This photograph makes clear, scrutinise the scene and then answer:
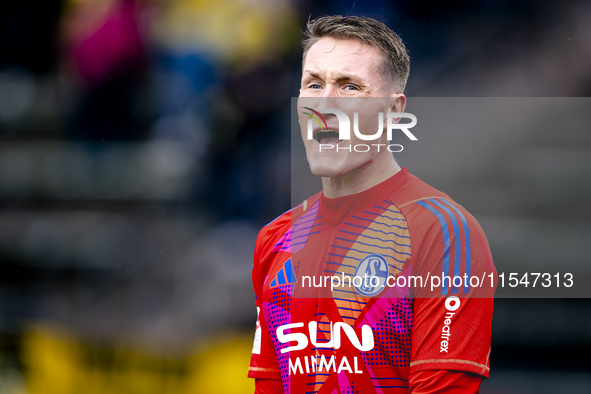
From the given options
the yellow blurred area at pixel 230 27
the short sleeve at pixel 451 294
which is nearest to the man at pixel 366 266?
the short sleeve at pixel 451 294

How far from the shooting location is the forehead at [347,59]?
7.00 feet

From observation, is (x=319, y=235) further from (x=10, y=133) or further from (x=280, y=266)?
(x=10, y=133)

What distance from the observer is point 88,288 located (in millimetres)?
3578

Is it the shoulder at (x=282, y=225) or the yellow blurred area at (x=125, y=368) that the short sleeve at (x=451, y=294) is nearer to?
the shoulder at (x=282, y=225)

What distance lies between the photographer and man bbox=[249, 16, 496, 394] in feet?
6.32

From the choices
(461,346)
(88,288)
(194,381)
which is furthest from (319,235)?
(88,288)

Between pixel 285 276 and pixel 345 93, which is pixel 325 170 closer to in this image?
pixel 345 93

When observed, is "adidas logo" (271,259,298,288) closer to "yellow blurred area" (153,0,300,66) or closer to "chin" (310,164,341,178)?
"chin" (310,164,341,178)

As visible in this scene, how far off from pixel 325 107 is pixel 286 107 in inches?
45.3

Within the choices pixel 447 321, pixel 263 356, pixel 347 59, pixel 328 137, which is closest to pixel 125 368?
pixel 263 356

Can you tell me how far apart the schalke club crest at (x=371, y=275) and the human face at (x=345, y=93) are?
399mm

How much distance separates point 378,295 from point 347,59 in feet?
3.18

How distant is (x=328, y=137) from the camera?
2223 mm

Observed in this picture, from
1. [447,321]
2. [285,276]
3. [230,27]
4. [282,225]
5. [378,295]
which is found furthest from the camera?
[230,27]
